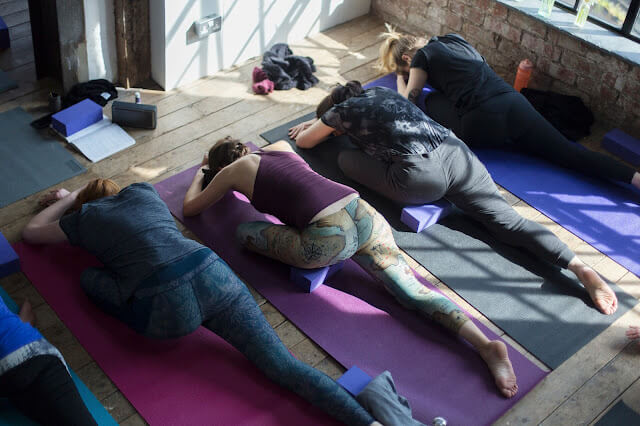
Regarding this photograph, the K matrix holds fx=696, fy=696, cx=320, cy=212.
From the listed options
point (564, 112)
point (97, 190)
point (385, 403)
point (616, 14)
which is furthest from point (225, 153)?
point (616, 14)

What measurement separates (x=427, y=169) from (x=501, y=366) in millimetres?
1193

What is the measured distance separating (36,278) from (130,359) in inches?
29.5

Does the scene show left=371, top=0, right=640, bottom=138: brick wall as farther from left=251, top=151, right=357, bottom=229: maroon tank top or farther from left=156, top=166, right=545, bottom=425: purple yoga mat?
left=251, top=151, right=357, bottom=229: maroon tank top

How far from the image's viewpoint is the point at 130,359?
329cm

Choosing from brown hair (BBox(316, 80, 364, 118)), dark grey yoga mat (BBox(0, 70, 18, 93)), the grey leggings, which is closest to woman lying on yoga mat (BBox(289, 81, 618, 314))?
the grey leggings

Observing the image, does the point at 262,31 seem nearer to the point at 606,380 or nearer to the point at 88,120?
the point at 88,120

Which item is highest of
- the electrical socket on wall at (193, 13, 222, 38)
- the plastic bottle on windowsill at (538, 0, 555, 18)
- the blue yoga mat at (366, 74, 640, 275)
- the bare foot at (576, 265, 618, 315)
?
the plastic bottle on windowsill at (538, 0, 555, 18)

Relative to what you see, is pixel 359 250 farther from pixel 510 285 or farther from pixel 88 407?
pixel 88 407

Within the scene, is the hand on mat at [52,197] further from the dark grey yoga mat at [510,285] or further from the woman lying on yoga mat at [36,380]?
the dark grey yoga mat at [510,285]

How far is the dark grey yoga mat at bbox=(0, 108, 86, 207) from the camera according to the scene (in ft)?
13.7

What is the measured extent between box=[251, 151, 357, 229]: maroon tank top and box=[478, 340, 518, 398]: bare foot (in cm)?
103

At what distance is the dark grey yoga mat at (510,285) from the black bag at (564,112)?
4.14 feet

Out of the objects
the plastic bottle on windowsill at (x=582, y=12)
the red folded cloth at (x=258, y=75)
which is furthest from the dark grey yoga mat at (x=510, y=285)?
the plastic bottle on windowsill at (x=582, y=12)

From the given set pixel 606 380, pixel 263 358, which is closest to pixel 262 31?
pixel 263 358
